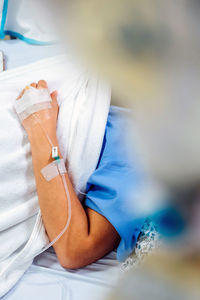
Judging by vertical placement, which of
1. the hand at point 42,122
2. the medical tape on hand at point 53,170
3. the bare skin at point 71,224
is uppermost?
the hand at point 42,122

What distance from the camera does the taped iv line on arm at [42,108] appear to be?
703 mm

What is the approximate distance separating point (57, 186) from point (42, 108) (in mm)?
237

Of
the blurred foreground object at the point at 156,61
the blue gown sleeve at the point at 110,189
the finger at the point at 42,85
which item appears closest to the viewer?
the blurred foreground object at the point at 156,61

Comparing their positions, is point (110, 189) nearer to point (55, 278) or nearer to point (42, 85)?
point (55, 278)

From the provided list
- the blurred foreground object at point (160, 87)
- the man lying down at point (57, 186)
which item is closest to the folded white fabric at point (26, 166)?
the man lying down at point (57, 186)

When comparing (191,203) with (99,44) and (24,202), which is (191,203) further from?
(24,202)

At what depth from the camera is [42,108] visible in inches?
31.4

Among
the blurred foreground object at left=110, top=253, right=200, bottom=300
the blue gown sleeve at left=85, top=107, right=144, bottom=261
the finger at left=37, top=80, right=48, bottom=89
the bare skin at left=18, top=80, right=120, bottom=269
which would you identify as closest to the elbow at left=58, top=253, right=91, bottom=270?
the bare skin at left=18, top=80, right=120, bottom=269

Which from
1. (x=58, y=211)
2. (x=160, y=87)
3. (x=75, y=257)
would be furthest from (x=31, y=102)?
(x=160, y=87)

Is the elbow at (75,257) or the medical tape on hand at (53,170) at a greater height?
the medical tape on hand at (53,170)

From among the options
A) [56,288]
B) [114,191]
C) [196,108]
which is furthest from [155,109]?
[56,288]

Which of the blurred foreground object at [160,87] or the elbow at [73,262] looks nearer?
the blurred foreground object at [160,87]

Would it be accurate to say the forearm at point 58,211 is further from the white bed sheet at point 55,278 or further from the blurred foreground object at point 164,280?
the blurred foreground object at point 164,280

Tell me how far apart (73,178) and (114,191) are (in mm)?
151
